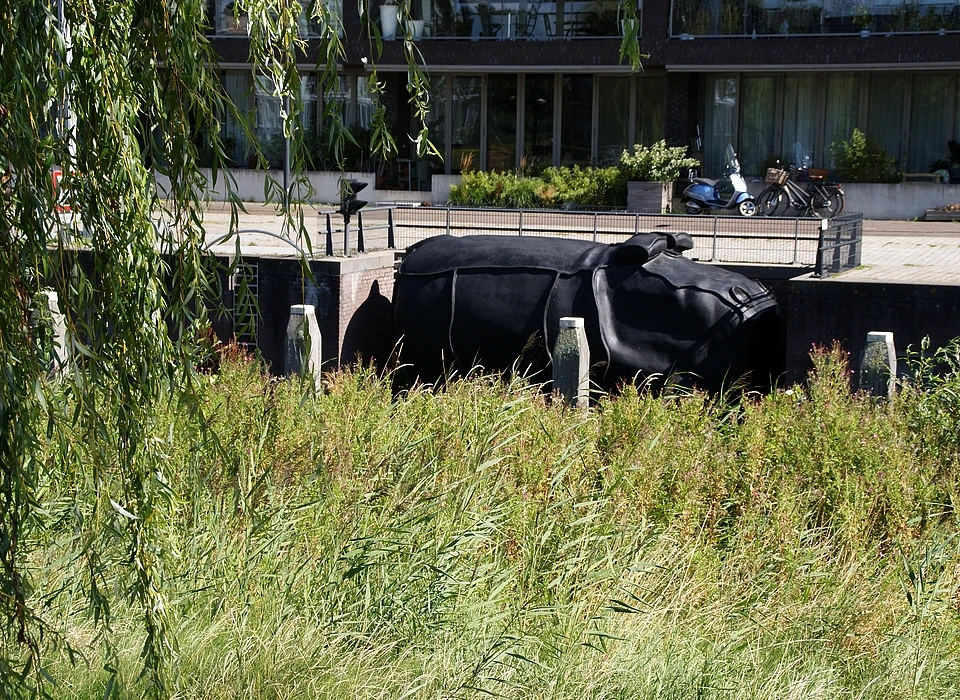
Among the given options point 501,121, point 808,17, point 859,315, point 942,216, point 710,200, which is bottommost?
point 942,216

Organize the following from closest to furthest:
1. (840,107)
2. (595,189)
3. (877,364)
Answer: (877,364), (595,189), (840,107)

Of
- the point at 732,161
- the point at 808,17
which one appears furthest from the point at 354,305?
the point at 808,17

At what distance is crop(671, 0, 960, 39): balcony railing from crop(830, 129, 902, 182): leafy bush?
2.46 meters

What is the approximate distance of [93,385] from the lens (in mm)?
3396

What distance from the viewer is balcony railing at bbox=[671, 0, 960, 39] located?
85.5 ft

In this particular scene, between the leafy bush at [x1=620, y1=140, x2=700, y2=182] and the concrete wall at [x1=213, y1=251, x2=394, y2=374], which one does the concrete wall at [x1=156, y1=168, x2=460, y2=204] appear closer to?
the leafy bush at [x1=620, y1=140, x2=700, y2=182]

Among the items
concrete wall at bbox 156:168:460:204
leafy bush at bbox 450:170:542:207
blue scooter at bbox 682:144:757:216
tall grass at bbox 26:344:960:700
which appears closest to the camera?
tall grass at bbox 26:344:960:700

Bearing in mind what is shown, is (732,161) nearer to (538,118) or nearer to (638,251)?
(538,118)

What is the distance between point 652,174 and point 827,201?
3.85 metres

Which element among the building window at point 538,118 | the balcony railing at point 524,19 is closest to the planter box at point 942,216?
Result: the balcony railing at point 524,19

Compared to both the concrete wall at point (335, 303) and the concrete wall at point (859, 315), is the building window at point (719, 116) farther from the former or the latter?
the concrete wall at point (859, 315)

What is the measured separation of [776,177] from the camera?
23969mm

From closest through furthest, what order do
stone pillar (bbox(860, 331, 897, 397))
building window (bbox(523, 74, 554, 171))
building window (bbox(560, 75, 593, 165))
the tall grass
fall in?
the tall grass, stone pillar (bbox(860, 331, 897, 397)), building window (bbox(560, 75, 593, 165)), building window (bbox(523, 74, 554, 171))

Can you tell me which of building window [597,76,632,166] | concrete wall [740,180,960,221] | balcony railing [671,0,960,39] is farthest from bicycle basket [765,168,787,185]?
building window [597,76,632,166]
